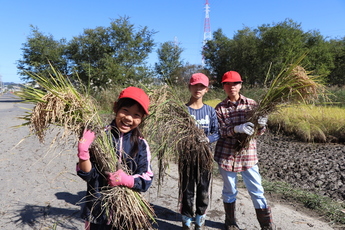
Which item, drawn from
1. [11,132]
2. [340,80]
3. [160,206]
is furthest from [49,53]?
[340,80]

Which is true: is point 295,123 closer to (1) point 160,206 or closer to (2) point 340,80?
(1) point 160,206

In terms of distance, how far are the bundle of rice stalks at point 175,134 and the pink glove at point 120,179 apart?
0.66 metres

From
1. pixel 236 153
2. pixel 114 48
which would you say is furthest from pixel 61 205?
pixel 114 48

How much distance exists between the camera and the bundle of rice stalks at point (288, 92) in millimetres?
2521

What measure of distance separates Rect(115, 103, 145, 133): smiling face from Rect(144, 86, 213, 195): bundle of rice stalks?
572 millimetres

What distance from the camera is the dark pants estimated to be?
2.64 metres

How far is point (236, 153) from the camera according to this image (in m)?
2.71

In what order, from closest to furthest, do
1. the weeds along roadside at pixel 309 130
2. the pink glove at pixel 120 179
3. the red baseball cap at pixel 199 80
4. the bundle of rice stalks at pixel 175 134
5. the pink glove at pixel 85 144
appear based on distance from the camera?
the pink glove at pixel 85 144
the pink glove at pixel 120 179
the bundle of rice stalks at pixel 175 134
the red baseball cap at pixel 199 80
the weeds along roadside at pixel 309 130

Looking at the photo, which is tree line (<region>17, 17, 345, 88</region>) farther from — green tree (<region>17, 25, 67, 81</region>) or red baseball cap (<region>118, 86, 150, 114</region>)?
red baseball cap (<region>118, 86, 150, 114</region>)

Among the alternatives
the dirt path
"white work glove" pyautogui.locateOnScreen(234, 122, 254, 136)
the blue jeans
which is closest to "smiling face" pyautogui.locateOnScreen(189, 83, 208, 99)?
"white work glove" pyautogui.locateOnScreen(234, 122, 254, 136)

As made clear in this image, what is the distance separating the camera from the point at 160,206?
3.36m

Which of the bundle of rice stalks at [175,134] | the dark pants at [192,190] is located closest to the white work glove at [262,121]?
the bundle of rice stalks at [175,134]

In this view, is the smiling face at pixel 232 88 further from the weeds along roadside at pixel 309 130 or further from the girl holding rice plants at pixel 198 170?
the weeds along roadside at pixel 309 130

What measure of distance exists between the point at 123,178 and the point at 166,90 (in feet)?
3.69
